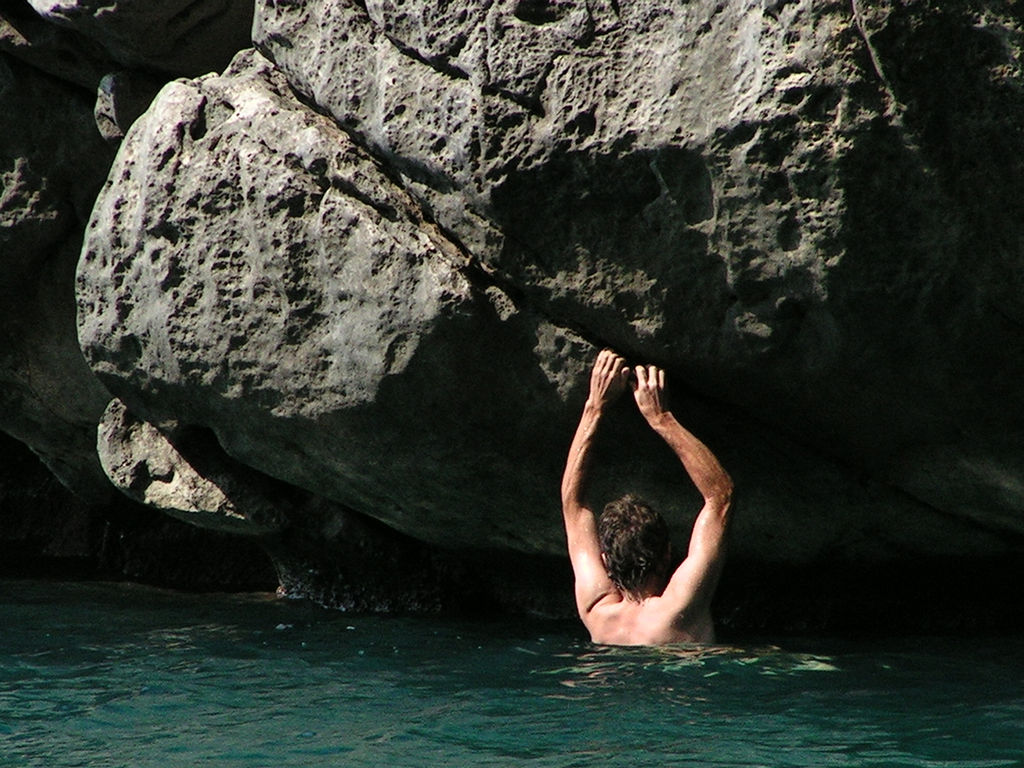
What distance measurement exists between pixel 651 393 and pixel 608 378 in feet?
0.65

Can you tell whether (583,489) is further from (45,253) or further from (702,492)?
(45,253)

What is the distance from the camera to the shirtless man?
18.4ft

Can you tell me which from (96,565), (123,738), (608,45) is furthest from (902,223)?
(96,565)

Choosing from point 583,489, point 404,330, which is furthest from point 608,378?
point 404,330

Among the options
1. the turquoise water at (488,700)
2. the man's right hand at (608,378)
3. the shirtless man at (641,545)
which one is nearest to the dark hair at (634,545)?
the shirtless man at (641,545)

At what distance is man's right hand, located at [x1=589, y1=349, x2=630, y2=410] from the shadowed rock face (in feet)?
0.35

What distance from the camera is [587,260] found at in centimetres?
571

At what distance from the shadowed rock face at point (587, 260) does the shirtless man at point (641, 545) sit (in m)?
0.20

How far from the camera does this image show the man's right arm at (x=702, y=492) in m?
5.57

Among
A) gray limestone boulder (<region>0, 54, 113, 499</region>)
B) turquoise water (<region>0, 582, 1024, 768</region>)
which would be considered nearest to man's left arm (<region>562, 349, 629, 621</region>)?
turquoise water (<region>0, 582, 1024, 768</region>)

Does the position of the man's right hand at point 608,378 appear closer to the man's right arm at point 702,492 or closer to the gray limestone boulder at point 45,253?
the man's right arm at point 702,492

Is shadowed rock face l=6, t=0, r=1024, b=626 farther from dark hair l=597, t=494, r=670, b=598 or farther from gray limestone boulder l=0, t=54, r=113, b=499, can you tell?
gray limestone boulder l=0, t=54, r=113, b=499

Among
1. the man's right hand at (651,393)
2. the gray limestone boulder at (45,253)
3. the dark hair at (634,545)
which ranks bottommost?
the dark hair at (634,545)

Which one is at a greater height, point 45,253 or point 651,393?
point 45,253
